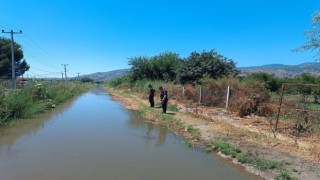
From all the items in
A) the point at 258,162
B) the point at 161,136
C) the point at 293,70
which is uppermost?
the point at 293,70

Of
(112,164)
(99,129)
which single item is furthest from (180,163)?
(99,129)

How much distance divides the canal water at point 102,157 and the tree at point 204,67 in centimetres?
1668

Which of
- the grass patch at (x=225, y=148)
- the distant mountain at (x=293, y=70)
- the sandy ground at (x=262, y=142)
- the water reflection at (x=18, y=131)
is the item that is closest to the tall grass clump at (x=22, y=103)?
the water reflection at (x=18, y=131)

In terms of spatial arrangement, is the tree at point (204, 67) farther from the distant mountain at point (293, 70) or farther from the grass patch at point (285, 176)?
the distant mountain at point (293, 70)

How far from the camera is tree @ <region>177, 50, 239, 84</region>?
29219 mm

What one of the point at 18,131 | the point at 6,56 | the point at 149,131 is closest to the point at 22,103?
the point at 18,131

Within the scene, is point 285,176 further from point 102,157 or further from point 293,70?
point 293,70

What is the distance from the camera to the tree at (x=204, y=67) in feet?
95.9

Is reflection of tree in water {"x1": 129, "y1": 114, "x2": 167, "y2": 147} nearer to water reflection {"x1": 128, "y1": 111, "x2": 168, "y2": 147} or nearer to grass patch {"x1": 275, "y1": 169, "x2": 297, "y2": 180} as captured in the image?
water reflection {"x1": 128, "y1": 111, "x2": 168, "y2": 147}

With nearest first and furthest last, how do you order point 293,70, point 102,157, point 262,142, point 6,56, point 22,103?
point 102,157
point 262,142
point 22,103
point 6,56
point 293,70

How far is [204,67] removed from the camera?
2931 cm

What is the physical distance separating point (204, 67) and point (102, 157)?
2176 cm

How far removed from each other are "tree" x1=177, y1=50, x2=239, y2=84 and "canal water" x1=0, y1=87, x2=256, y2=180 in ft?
54.7

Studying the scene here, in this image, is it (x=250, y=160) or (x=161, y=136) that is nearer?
(x=250, y=160)
